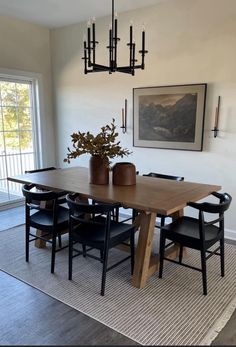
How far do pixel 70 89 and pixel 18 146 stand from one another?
1.28m

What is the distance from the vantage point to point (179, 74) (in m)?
3.64

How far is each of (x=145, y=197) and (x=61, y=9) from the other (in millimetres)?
3038

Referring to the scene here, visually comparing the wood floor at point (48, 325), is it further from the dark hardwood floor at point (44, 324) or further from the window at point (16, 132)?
the window at point (16, 132)

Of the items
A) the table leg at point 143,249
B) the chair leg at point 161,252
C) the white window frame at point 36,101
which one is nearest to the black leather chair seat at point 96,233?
the table leg at point 143,249

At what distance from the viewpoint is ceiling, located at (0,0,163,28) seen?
367cm

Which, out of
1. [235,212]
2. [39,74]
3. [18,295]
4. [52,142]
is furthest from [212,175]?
[39,74]

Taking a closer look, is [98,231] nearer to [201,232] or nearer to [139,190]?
[139,190]

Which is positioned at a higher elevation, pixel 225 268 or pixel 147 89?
pixel 147 89

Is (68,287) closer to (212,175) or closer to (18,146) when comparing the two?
(212,175)

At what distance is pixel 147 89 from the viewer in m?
3.90

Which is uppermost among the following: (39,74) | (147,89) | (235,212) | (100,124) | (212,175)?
(39,74)

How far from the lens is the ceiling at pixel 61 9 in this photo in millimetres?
3674

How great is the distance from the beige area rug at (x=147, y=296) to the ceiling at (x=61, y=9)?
122 inches

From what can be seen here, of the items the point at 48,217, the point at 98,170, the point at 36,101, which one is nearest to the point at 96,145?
the point at 98,170
